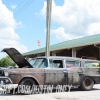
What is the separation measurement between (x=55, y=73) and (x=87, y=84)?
2133mm

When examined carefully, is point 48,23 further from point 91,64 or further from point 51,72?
point 51,72

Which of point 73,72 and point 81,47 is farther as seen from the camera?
point 81,47

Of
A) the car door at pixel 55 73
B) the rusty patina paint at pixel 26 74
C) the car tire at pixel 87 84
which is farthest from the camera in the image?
the car tire at pixel 87 84

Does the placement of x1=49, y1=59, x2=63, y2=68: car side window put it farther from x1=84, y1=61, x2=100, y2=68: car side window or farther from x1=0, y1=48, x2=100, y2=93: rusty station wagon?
x1=84, y1=61, x2=100, y2=68: car side window

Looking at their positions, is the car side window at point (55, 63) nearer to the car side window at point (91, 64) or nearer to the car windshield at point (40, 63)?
the car windshield at point (40, 63)

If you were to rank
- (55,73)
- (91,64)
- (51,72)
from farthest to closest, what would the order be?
(91,64) → (55,73) → (51,72)

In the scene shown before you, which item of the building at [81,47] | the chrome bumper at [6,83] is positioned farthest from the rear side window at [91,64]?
the building at [81,47]

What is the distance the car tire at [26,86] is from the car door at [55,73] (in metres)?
0.75

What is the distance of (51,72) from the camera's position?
11.4 metres

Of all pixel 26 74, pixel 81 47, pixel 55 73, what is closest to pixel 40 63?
pixel 55 73

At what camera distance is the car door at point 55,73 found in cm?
1130

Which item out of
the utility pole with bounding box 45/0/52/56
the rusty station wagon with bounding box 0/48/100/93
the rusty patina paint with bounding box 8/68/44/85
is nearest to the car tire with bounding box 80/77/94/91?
the rusty station wagon with bounding box 0/48/100/93

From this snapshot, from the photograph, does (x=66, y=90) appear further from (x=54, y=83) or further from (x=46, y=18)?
(x=46, y=18)

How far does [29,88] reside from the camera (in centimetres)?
1074
